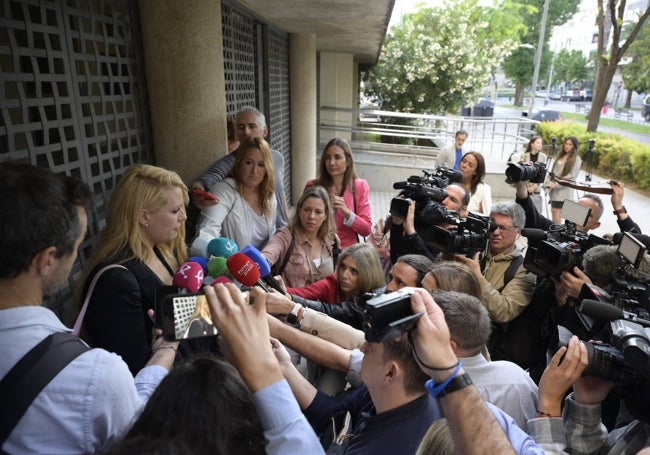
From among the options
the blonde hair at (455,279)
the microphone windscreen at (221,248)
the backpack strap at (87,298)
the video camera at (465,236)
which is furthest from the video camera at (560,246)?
the backpack strap at (87,298)

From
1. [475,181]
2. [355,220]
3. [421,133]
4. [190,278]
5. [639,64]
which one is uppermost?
[639,64]

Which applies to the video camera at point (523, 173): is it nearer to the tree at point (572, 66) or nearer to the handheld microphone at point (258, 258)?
the handheld microphone at point (258, 258)

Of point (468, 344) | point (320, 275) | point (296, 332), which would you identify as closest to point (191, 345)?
point (296, 332)

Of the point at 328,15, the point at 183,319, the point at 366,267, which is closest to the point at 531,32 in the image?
the point at 328,15

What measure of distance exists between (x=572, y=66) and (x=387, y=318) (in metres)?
54.5

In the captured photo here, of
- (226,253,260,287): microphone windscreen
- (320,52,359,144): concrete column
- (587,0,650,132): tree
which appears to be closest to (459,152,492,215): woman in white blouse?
(226,253,260,287): microphone windscreen

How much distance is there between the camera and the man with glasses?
2715 mm

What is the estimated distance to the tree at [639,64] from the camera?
23125 millimetres

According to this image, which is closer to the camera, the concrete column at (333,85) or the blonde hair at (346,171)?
the blonde hair at (346,171)

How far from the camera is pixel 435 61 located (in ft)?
50.7

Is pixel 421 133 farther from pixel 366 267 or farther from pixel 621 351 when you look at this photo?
pixel 621 351

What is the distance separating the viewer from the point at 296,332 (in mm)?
2111

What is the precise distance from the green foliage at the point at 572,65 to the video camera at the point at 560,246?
170 feet

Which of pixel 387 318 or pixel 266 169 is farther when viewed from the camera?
pixel 266 169
